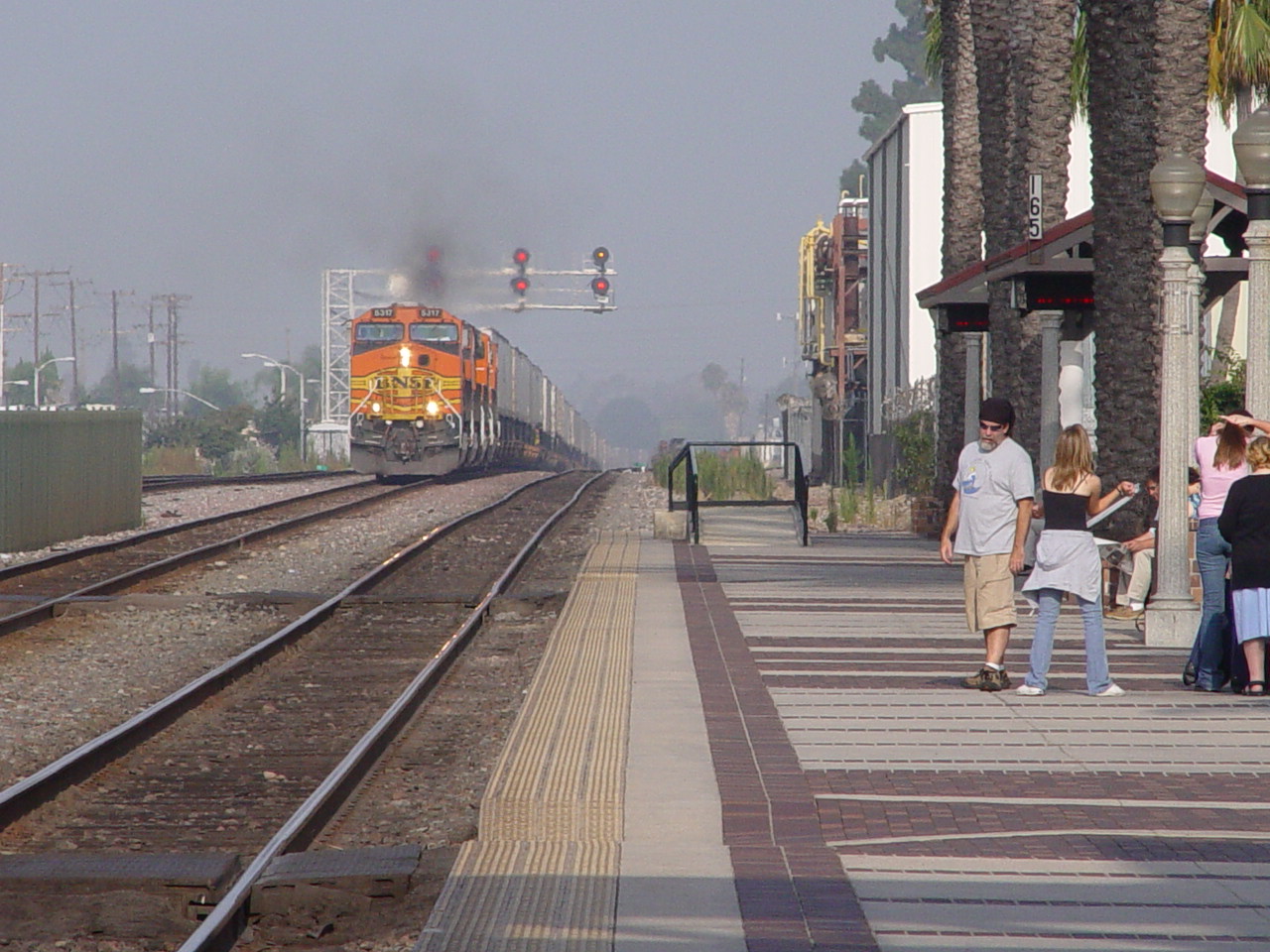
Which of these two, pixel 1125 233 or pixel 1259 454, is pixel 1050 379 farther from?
pixel 1259 454

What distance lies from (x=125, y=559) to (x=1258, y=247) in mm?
14335

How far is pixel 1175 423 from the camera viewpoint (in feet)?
40.5

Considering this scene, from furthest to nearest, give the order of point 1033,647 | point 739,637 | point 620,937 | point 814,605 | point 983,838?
point 814,605
point 739,637
point 1033,647
point 983,838
point 620,937

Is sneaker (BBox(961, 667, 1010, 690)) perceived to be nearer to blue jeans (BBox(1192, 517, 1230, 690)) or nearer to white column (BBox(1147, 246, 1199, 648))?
blue jeans (BBox(1192, 517, 1230, 690))

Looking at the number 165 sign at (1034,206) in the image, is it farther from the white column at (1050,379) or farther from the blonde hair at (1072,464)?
the blonde hair at (1072,464)

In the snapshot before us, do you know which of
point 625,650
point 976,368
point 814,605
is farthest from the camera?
point 976,368

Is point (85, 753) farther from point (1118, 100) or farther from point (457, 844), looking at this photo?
point (1118, 100)

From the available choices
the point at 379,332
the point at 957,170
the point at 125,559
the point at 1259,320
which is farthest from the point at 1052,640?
the point at 379,332

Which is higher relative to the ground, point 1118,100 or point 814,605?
point 1118,100

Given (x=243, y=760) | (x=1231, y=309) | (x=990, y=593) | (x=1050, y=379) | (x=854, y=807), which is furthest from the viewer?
(x=1231, y=309)

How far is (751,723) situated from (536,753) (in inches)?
52.1

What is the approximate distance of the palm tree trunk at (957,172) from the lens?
960 inches

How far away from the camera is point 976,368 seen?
74.3ft

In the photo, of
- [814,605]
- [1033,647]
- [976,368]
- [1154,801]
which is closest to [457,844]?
[1154,801]
